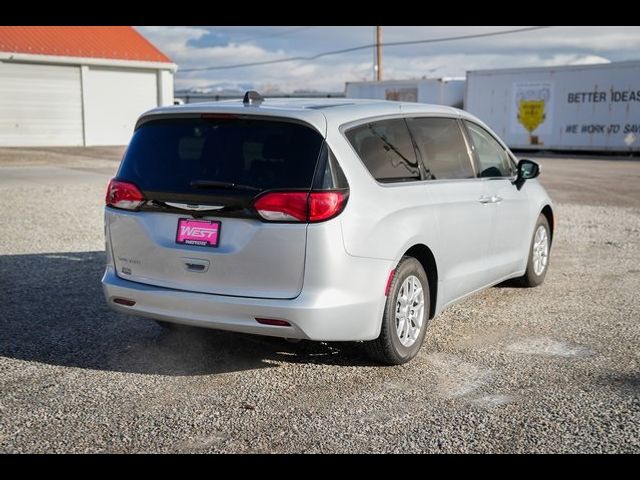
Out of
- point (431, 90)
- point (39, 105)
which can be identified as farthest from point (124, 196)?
point (431, 90)

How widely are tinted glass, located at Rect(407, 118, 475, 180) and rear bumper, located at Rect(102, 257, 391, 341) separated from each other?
1.16m

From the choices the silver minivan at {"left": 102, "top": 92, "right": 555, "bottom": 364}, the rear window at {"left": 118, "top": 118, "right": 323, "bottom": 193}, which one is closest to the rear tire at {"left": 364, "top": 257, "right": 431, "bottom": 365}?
the silver minivan at {"left": 102, "top": 92, "right": 555, "bottom": 364}

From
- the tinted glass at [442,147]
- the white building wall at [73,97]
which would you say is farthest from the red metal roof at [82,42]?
the tinted glass at [442,147]

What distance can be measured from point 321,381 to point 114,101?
29.8 meters

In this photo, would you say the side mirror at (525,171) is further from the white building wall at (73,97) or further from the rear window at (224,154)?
the white building wall at (73,97)

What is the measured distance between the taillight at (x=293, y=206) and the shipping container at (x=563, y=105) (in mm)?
25348

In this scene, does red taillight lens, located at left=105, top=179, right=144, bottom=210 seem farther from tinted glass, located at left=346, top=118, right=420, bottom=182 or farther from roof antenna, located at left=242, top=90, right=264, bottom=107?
tinted glass, located at left=346, top=118, right=420, bottom=182

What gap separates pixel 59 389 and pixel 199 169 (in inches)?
62.3

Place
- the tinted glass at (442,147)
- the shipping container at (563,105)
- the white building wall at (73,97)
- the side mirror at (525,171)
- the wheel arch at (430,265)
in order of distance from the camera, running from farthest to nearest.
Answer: the white building wall at (73,97) < the shipping container at (563,105) < the side mirror at (525,171) < the tinted glass at (442,147) < the wheel arch at (430,265)

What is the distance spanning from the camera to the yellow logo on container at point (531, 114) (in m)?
29.3

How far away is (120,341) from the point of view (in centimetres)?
569

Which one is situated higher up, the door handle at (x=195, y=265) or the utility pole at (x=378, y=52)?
the utility pole at (x=378, y=52)

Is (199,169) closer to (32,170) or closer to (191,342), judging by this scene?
(191,342)
